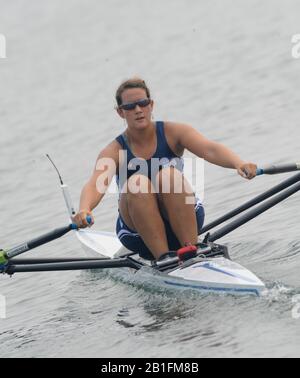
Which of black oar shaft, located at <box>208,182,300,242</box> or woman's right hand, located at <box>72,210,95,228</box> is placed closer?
woman's right hand, located at <box>72,210,95,228</box>

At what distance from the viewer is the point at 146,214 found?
916 centimetres

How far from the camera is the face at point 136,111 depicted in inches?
368

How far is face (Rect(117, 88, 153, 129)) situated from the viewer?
9336mm

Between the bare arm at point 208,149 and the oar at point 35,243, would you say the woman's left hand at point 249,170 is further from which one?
the oar at point 35,243

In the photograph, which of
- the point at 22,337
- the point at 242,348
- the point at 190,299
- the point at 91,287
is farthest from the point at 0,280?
the point at 242,348

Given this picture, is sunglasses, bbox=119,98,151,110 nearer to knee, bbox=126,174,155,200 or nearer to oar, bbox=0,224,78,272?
knee, bbox=126,174,155,200

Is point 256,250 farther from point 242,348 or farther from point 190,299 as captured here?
point 242,348

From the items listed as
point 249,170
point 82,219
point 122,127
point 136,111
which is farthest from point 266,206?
point 122,127

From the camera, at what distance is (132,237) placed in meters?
9.66

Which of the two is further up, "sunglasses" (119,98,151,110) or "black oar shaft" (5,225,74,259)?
"sunglasses" (119,98,151,110)

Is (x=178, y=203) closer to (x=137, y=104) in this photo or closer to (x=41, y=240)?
(x=137, y=104)

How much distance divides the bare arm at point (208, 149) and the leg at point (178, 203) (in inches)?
16.0

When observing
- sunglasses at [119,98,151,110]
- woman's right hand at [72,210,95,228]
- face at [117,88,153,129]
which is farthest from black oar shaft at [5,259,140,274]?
sunglasses at [119,98,151,110]
